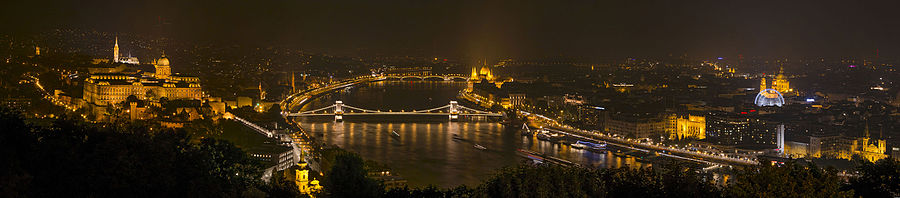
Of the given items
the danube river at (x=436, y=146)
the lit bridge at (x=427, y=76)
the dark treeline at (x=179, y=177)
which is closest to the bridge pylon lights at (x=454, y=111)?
the danube river at (x=436, y=146)

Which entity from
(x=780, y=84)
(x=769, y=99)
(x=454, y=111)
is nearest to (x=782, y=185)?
(x=454, y=111)

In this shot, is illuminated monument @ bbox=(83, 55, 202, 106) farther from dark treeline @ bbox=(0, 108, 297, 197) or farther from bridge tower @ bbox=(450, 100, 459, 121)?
dark treeline @ bbox=(0, 108, 297, 197)

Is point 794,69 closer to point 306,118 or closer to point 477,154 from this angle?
point 306,118

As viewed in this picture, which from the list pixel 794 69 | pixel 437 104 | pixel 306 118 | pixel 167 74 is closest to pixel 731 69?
pixel 794 69

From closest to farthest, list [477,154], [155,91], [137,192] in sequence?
[137,192] → [477,154] → [155,91]

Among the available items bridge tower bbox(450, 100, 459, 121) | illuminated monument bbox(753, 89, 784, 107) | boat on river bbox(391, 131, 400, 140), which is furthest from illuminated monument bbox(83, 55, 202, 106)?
illuminated monument bbox(753, 89, 784, 107)

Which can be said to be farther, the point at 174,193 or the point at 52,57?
the point at 52,57
